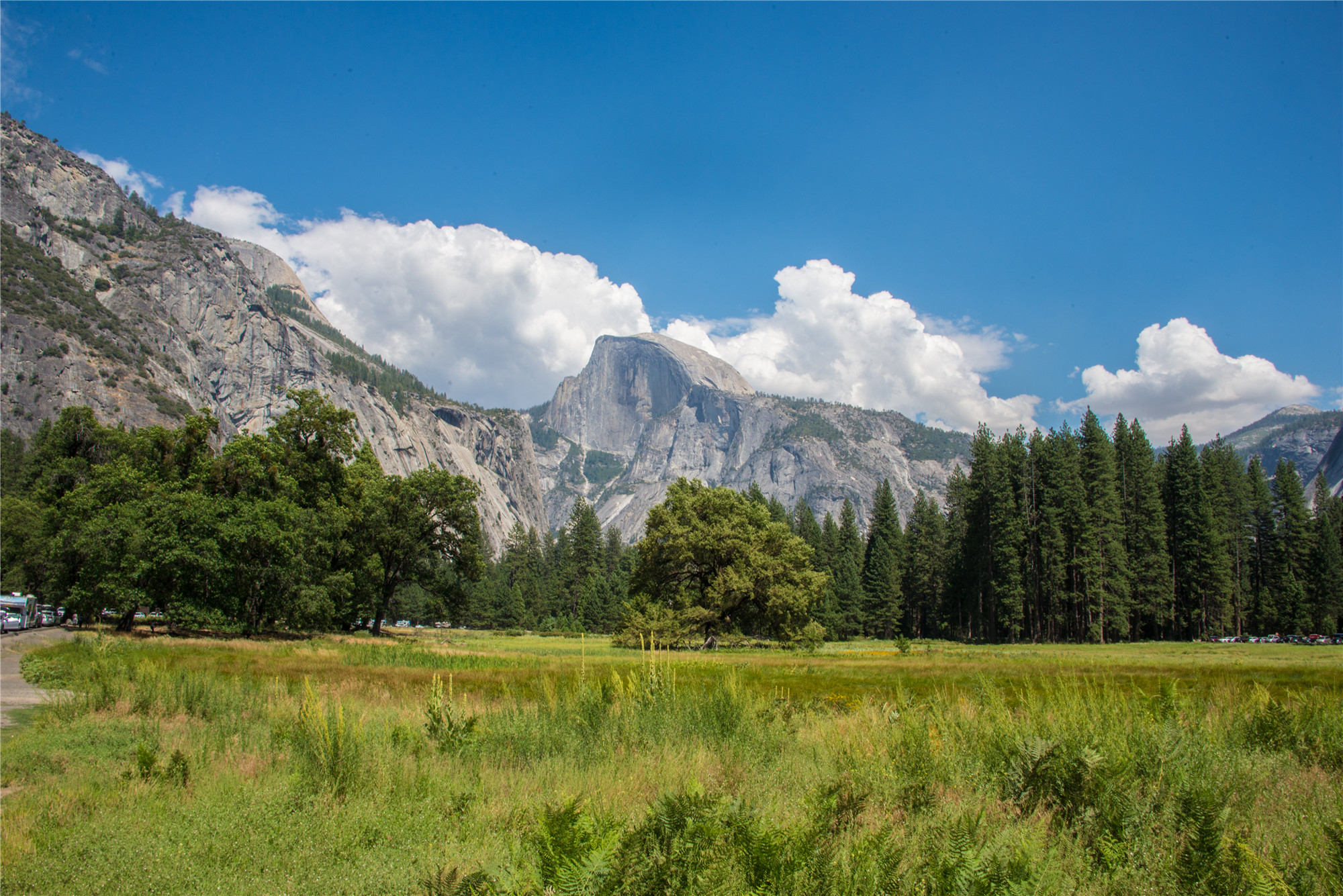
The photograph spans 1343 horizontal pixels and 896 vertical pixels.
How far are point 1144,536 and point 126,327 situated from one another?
172m

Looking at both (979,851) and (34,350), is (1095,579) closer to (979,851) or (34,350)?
(979,851)

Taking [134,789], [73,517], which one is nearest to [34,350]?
[73,517]

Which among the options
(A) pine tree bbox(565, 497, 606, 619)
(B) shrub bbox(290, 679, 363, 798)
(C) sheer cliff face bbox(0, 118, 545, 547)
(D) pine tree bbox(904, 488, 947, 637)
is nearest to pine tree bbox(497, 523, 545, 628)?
(A) pine tree bbox(565, 497, 606, 619)

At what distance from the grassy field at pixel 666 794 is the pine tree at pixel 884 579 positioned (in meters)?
70.6

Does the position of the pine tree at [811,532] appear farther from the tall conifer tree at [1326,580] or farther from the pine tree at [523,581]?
the tall conifer tree at [1326,580]

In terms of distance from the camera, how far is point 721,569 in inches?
1711

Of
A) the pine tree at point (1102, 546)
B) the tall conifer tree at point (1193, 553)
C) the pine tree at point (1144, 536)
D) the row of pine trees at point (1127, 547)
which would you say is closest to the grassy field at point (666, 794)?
the row of pine trees at point (1127, 547)

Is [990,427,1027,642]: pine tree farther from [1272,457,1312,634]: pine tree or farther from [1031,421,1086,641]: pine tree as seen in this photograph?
[1272,457,1312,634]: pine tree

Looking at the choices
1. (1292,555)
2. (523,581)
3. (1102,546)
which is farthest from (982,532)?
(523,581)

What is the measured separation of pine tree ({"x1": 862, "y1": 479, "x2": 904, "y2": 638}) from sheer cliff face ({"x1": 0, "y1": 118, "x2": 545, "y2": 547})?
9280cm

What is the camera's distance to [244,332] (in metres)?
189

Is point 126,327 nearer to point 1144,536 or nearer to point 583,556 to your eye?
point 583,556

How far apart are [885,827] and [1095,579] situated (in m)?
62.3

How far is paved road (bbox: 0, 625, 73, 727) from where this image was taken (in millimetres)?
13398
